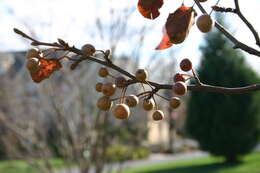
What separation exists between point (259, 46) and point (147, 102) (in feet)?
0.88

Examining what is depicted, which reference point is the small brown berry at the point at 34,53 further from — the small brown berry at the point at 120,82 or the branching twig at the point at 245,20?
the branching twig at the point at 245,20

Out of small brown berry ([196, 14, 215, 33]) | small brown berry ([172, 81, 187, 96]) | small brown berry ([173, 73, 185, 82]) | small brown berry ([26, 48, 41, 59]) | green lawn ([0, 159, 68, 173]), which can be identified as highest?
small brown berry ([196, 14, 215, 33])

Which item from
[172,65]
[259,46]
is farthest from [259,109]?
[259,46]

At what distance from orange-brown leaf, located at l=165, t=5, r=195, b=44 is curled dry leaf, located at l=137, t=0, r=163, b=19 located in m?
0.09

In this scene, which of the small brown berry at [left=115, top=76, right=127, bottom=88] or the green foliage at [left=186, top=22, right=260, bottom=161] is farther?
the green foliage at [left=186, top=22, right=260, bottom=161]

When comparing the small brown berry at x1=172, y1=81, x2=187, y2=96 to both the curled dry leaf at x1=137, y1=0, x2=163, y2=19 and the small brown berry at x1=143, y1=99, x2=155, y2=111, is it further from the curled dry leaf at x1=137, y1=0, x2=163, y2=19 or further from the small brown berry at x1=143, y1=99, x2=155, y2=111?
the curled dry leaf at x1=137, y1=0, x2=163, y2=19

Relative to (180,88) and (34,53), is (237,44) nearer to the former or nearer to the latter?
(180,88)

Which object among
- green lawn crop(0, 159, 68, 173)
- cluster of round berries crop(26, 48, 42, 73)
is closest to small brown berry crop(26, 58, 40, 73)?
cluster of round berries crop(26, 48, 42, 73)

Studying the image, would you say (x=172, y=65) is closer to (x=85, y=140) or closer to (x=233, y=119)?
(x=85, y=140)

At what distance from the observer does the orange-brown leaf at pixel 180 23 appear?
29.5 inches

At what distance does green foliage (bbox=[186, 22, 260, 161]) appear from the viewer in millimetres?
12812

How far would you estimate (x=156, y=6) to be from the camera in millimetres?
857

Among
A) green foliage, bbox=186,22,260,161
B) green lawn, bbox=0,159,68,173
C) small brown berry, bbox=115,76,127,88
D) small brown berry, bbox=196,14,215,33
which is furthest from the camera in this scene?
green foliage, bbox=186,22,260,161

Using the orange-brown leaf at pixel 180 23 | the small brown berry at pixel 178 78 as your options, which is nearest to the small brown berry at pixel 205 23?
the orange-brown leaf at pixel 180 23
